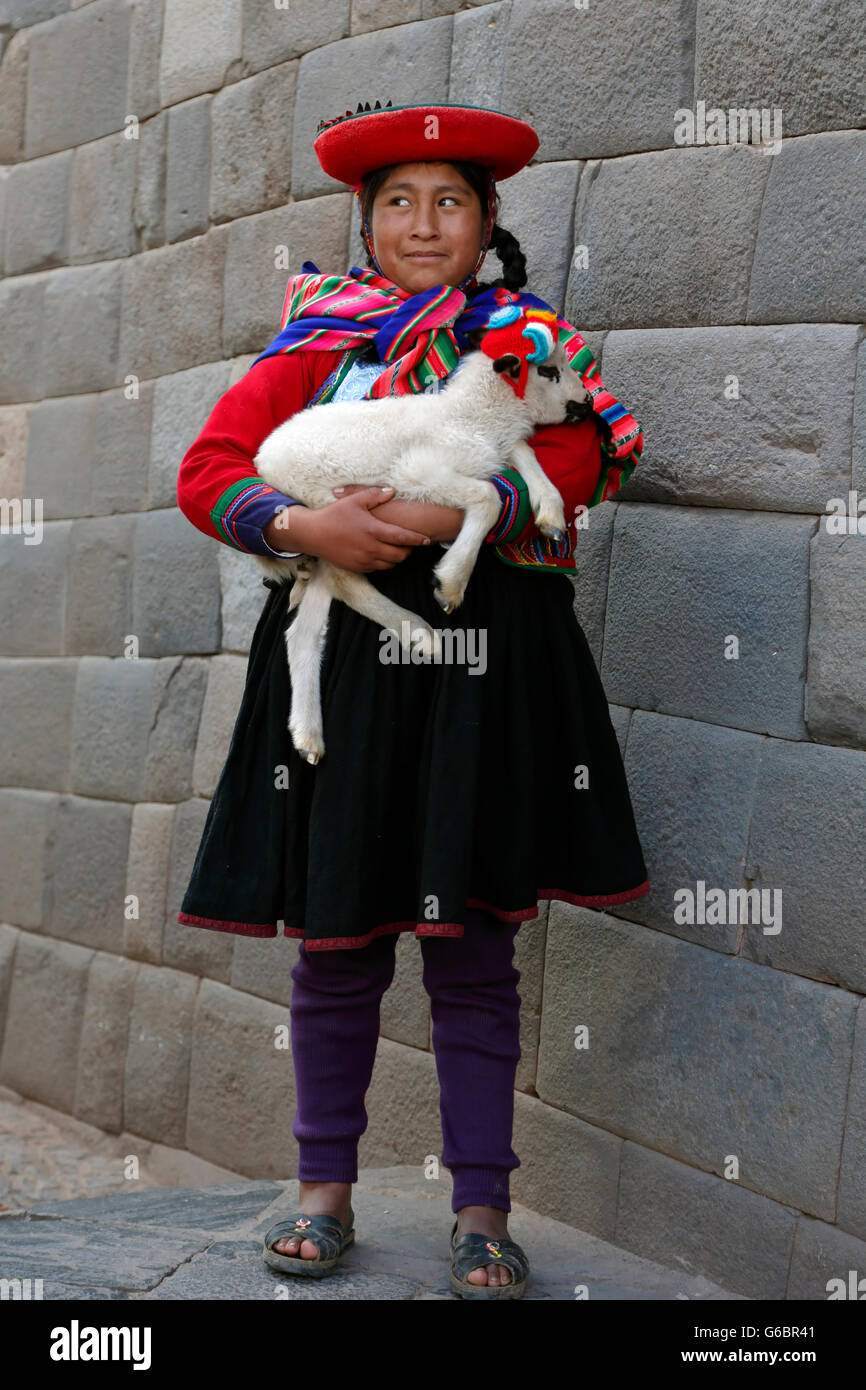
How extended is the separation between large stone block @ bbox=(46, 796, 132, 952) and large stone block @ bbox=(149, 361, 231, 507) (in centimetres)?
98

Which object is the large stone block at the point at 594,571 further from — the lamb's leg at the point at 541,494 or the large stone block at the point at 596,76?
the large stone block at the point at 596,76

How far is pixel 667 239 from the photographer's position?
275 centimetres

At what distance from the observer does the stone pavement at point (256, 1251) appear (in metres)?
2.33

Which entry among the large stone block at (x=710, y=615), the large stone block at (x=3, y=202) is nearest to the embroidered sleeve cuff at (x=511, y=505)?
the large stone block at (x=710, y=615)

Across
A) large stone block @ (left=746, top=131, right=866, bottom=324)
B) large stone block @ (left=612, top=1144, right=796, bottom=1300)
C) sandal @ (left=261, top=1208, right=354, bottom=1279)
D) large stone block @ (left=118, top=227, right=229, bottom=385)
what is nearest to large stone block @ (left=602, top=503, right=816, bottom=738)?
large stone block @ (left=746, top=131, right=866, bottom=324)

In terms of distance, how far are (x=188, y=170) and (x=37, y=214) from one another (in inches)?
34.5

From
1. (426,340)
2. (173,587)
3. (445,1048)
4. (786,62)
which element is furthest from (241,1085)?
(786,62)

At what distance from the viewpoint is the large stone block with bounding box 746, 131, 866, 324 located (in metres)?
2.42

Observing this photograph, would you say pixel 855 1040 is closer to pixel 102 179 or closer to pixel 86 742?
pixel 86 742

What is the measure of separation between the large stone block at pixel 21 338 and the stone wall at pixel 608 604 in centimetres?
31

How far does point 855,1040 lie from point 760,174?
1.56 meters

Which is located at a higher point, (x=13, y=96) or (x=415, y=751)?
(x=13, y=96)

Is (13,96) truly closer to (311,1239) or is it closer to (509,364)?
(509,364)
